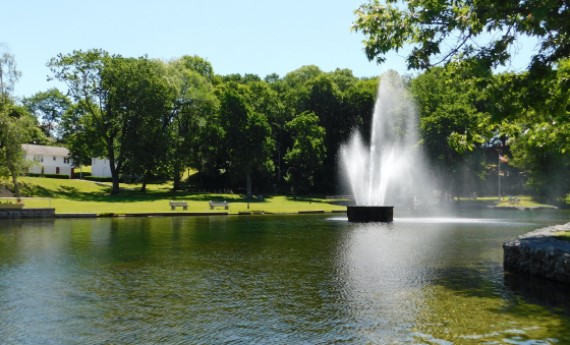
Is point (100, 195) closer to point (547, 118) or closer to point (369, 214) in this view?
point (369, 214)

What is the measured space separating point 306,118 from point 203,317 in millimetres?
74774

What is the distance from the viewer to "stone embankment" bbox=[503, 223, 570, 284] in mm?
14419

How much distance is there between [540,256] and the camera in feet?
50.1

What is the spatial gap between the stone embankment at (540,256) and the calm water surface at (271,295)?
22.9 inches

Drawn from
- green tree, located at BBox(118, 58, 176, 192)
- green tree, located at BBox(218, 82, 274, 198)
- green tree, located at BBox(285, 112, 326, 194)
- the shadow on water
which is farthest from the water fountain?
the shadow on water

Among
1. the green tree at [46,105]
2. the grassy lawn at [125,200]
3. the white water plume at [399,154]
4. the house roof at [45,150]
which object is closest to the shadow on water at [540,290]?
the grassy lawn at [125,200]

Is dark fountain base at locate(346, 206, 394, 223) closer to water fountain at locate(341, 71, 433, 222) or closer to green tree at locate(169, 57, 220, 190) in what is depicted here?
water fountain at locate(341, 71, 433, 222)

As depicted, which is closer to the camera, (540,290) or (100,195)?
(540,290)

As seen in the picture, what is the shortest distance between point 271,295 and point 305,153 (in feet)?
230

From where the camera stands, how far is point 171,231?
30094 mm

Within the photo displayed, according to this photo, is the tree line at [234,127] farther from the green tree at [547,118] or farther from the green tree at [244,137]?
the green tree at [547,118]

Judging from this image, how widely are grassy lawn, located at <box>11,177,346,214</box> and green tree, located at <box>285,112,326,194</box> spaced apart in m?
11.2

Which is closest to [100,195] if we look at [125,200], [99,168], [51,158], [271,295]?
[125,200]

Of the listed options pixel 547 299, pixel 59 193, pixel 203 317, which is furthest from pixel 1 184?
pixel 547 299
